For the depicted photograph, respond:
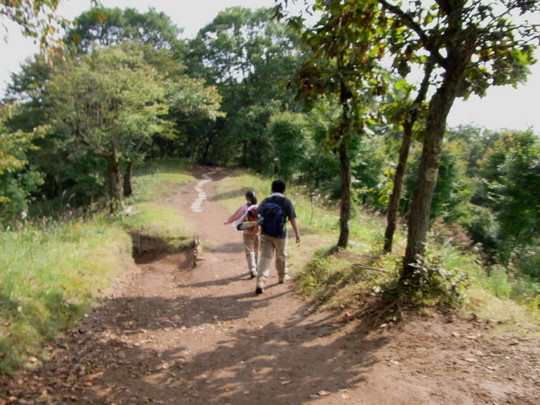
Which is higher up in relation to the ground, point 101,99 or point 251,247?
point 101,99

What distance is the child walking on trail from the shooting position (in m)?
6.97

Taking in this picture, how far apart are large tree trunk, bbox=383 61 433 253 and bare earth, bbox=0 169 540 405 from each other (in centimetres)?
222

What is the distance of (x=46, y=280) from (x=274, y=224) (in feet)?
11.9

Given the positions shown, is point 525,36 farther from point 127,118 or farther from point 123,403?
point 127,118

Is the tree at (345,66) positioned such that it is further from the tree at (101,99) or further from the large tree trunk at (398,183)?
the tree at (101,99)

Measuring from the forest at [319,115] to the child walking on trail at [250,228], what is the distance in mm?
1837

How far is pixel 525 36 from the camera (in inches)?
168

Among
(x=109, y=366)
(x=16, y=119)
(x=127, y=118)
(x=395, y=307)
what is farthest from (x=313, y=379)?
(x=16, y=119)

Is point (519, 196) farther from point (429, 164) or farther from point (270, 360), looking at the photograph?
point (270, 360)

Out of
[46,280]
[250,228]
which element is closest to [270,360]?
[250,228]

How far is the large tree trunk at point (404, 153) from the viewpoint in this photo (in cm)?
591

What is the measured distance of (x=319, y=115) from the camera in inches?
578

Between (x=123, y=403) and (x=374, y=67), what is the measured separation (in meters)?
5.82

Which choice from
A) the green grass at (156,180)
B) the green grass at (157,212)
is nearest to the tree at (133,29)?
Answer: the green grass at (156,180)
